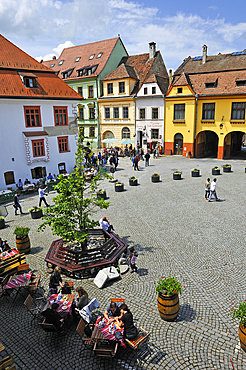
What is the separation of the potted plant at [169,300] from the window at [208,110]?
31.1 metres

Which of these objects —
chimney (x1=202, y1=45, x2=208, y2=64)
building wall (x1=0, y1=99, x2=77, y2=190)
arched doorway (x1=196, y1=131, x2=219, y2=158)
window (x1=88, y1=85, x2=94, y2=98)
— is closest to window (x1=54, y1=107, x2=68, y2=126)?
building wall (x1=0, y1=99, x2=77, y2=190)

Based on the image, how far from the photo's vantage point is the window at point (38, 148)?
2630cm

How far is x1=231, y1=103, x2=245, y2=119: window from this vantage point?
32.4 m

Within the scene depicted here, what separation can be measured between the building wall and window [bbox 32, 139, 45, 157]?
318 millimetres

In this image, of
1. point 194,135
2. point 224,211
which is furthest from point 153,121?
point 224,211

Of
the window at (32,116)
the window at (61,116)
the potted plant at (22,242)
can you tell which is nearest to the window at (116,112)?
the window at (61,116)

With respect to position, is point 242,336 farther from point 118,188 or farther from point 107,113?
point 107,113

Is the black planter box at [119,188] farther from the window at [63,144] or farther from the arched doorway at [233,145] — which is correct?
the arched doorway at [233,145]

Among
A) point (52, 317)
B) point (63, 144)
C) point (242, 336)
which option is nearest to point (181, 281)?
point (242, 336)

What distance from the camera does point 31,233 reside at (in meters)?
14.6

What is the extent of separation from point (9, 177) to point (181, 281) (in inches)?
800

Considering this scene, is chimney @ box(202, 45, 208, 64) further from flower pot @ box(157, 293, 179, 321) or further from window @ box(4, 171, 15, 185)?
flower pot @ box(157, 293, 179, 321)

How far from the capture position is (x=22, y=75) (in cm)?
2531

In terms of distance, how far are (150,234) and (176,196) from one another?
22.7 feet
